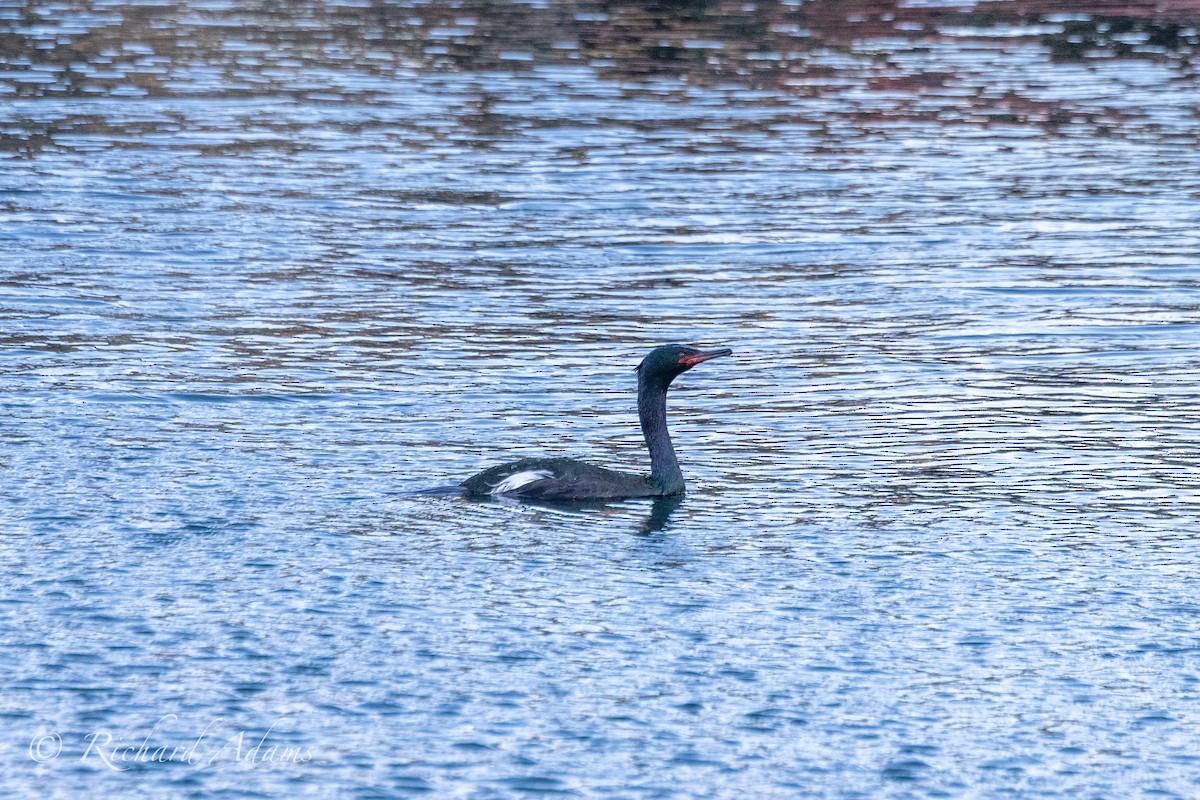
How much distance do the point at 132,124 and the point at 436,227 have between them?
9348 mm

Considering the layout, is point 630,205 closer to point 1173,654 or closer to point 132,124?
point 132,124

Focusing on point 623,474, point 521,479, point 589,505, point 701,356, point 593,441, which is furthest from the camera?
point 593,441

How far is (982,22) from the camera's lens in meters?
48.1

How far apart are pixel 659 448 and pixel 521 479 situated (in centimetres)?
117

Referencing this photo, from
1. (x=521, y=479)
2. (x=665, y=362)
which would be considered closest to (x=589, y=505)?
(x=521, y=479)

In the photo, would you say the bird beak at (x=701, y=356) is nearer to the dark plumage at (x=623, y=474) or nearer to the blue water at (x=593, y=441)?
the dark plumage at (x=623, y=474)

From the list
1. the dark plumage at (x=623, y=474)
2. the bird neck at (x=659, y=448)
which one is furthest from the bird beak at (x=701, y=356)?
the bird neck at (x=659, y=448)

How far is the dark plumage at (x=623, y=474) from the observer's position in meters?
14.4

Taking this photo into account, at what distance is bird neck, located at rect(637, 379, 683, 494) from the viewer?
14.8 meters

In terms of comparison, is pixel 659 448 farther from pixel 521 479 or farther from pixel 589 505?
pixel 521 479

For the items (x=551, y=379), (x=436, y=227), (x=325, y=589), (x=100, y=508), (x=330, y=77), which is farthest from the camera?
(x=330, y=77)

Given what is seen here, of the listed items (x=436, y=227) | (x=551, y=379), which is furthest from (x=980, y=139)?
(x=551, y=379)

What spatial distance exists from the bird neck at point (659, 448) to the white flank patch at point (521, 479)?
940 millimetres

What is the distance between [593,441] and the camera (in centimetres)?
1648
